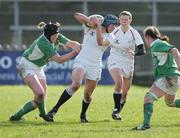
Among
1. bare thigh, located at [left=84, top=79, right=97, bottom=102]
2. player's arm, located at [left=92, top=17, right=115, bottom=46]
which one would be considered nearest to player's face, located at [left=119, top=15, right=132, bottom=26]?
player's arm, located at [left=92, top=17, right=115, bottom=46]

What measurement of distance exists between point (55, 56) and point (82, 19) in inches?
35.7

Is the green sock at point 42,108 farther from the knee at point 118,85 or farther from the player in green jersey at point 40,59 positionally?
the knee at point 118,85

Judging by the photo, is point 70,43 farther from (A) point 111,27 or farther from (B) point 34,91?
(B) point 34,91

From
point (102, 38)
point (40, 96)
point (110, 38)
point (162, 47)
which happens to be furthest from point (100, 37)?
point (162, 47)

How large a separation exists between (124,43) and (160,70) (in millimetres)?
2709

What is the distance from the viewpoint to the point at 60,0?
47156 mm

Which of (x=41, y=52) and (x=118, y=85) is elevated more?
(x=41, y=52)

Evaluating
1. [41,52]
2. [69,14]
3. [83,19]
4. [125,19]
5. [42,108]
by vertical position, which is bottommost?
[69,14]

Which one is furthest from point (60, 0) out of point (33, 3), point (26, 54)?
point (26, 54)

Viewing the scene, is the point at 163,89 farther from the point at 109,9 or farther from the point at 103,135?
the point at 109,9

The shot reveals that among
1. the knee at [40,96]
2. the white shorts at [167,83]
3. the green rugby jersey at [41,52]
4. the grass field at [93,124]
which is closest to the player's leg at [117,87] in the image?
the grass field at [93,124]

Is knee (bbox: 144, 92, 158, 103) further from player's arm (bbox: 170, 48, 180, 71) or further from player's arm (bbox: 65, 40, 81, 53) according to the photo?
player's arm (bbox: 65, 40, 81, 53)

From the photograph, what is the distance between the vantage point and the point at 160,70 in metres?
13.4

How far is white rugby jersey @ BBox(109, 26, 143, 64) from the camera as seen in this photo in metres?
16.0
